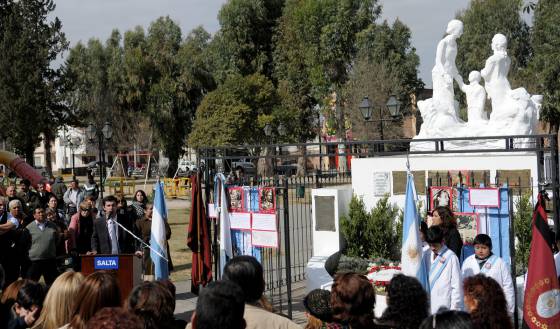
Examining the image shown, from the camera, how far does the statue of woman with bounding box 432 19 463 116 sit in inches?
568

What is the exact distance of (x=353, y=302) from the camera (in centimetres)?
389

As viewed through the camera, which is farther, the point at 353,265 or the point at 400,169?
the point at 400,169

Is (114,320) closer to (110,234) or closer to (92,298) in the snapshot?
(92,298)

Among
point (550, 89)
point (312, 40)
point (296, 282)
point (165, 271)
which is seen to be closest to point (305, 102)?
point (312, 40)

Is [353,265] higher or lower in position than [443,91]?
lower

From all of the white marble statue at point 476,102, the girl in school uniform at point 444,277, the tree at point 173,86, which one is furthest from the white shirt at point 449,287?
the tree at point 173,86

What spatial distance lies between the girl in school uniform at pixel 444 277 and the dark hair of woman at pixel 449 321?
3198 millimetres

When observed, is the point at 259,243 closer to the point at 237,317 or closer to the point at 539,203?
the point at 539,203

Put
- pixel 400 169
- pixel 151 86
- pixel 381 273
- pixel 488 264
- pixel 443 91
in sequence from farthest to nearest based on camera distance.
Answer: pixel 151 86 → pixel 443 91 → pixel 400 169 → pixel 381 273 → pixel 488 264

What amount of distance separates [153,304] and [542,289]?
4006 millimetres

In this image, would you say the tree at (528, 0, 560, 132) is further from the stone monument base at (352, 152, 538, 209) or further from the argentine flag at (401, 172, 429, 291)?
the argentine flag at (401, 172, 429, 291)

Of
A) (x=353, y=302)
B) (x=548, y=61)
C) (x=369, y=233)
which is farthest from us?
(x=548, y=61)

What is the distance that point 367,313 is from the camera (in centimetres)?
391

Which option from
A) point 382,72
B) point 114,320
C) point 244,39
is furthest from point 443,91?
point 244,39
